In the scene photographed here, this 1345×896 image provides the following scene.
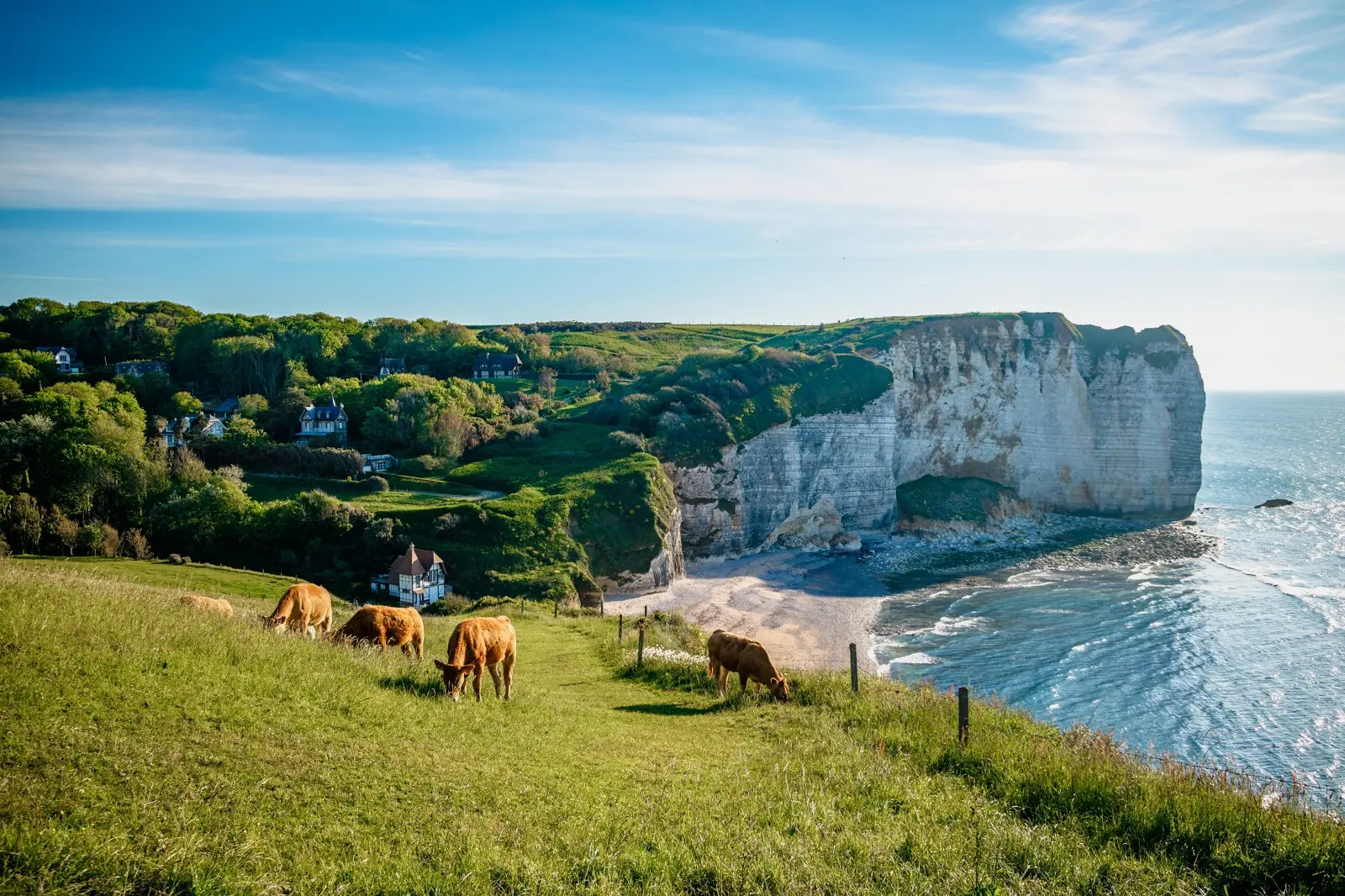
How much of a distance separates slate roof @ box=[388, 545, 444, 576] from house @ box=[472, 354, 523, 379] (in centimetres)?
6148

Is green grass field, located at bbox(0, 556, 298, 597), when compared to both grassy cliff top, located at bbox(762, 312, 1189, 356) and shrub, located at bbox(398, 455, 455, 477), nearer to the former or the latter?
shrub, located at bbox(398, 455, 455, 477)

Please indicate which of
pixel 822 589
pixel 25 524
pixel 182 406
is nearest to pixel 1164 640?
pixel 822 589

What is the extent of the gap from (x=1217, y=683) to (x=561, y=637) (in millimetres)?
32776

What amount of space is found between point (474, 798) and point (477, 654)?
6.07 m

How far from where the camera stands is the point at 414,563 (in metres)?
43.5

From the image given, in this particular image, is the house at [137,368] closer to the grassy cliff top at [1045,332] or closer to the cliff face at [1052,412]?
the grassy cliff top at [1045,332]

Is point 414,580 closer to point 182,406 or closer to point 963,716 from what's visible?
point 963,716

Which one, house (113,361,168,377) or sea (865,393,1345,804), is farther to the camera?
house (113,361,168,377)

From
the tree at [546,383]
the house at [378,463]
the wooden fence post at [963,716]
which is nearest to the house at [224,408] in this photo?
the house at [378,463]

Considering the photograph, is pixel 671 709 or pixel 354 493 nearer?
pixel 671 709

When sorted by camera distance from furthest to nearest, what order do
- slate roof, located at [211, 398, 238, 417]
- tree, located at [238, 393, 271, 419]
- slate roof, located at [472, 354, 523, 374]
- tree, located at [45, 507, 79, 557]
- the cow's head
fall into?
slate roof, located at [472, 354, 523, 374], slate roof, located at [211, 398, 238, 417], tree, located at [238, 393, 271, 419], tree, located at [45, 507, 79, 557], the cow's head

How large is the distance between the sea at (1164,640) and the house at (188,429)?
63520 millimetres

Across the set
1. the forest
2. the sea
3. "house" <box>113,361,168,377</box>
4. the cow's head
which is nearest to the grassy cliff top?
the forest

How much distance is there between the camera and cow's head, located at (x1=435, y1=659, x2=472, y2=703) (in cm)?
1445
